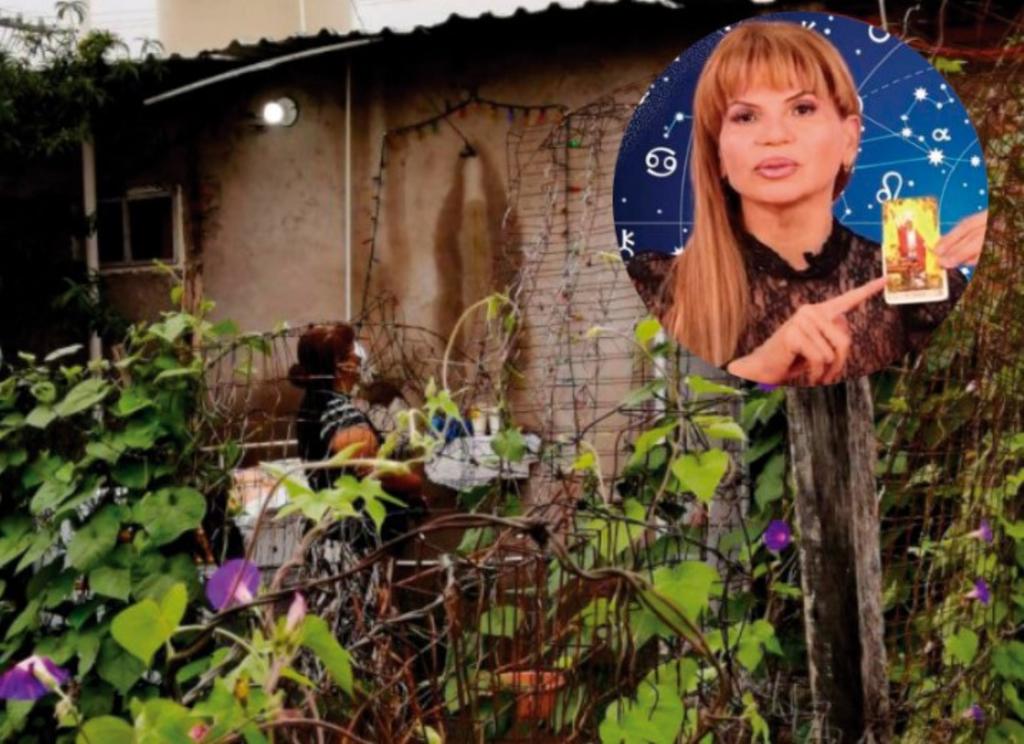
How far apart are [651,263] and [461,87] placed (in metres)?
4.66

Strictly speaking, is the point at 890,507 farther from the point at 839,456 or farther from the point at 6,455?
the point at 6,455

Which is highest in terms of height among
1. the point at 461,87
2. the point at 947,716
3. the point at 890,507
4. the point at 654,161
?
the point at 461,87

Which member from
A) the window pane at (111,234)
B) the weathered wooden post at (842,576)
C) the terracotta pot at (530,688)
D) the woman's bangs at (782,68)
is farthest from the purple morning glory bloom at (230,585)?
the window pane at (111,234)

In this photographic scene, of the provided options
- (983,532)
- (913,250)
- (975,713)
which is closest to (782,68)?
(913,250)

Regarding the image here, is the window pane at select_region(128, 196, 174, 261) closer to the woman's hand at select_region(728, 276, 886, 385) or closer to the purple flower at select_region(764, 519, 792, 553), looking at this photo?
the purple flower at select_region(764, 519, 792, 553)

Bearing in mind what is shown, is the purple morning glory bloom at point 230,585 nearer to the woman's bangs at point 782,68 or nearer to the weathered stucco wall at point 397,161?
the woman's bangs at point 782,68

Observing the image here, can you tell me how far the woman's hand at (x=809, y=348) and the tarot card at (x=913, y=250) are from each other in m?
0.07

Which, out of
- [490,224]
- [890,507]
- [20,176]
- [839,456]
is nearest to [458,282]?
[490,224]

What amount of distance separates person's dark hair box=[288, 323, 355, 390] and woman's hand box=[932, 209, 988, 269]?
2.25 metres

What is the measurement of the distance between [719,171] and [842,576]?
32.7 inches

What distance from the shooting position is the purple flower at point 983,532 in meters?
2.85

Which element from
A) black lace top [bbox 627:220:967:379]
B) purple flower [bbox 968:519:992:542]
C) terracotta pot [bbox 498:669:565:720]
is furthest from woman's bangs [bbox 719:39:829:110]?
purple flower [bbox 968:519:992:542]

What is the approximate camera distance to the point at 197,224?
7.20 m

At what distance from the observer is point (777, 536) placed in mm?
2949
